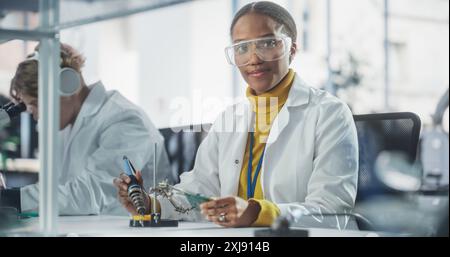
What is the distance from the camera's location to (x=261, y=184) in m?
1.87

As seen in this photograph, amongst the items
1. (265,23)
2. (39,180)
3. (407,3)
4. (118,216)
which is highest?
(407,3)

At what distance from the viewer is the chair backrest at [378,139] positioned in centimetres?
206

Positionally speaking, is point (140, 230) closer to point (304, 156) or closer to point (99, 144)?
point (304, 156)

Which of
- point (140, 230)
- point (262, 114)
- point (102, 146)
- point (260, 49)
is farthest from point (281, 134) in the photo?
point (102, 146)

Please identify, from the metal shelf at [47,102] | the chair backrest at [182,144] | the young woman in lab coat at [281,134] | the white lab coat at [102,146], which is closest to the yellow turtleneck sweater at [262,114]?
the young woman in lab coat at [281,134]

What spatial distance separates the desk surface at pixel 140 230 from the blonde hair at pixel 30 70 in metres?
0.30

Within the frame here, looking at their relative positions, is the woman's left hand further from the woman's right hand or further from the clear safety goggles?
the clear safety goggles

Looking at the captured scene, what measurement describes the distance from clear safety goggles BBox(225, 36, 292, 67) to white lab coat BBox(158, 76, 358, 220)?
0.33 ft

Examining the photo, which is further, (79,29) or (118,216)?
(79,29)

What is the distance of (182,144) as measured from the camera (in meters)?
2.41

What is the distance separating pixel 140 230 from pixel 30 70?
471 millimetres

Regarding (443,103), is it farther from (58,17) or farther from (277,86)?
(58,17)
